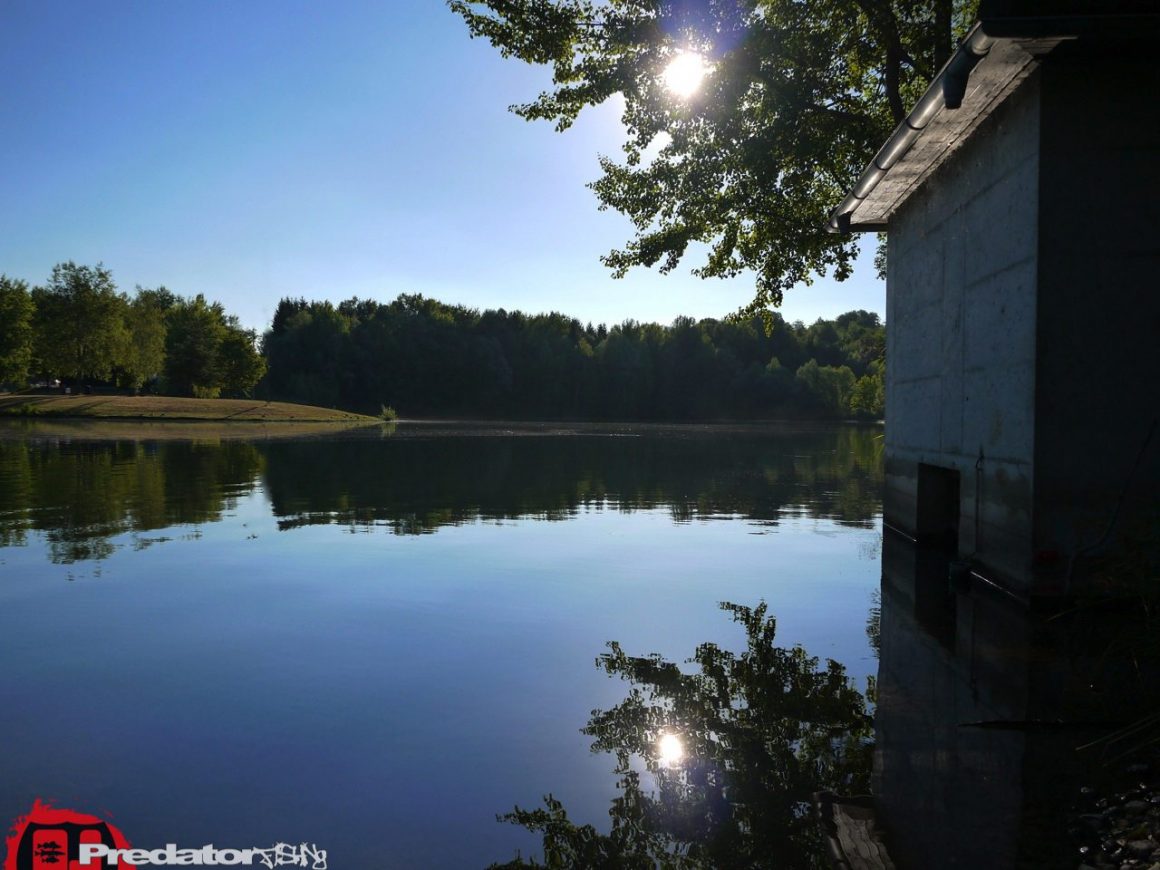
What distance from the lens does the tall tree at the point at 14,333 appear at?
2665 inches

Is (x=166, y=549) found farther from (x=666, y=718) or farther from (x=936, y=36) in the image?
(x=936, y=36)

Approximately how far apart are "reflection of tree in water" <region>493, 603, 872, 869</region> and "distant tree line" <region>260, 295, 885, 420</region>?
334 ft

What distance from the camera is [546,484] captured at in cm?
2177

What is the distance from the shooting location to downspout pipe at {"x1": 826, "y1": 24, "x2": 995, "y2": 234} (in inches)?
302

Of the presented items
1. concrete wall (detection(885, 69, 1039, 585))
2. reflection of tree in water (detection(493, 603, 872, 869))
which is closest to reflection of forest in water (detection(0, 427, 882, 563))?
concrete wall (detection(885, 69, 1039, 585))

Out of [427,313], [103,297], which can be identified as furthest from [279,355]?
[103,297]

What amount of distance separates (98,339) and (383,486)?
60.6 m

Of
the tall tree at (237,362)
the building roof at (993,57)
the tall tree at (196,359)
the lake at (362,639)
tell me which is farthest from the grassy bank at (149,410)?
the building roof at (993,57)

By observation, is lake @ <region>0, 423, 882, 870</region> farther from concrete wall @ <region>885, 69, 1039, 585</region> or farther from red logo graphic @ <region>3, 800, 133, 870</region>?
concrete wall @ <region>885, 69, 1039, 585</region>

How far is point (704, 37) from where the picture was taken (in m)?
15.5

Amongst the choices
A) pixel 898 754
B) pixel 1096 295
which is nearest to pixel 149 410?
pixel 1096 295

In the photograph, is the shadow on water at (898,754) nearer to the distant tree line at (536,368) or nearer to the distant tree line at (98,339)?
the distant tree line at (98,339)

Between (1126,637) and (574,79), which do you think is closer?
(1126,637)

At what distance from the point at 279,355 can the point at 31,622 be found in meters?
111
